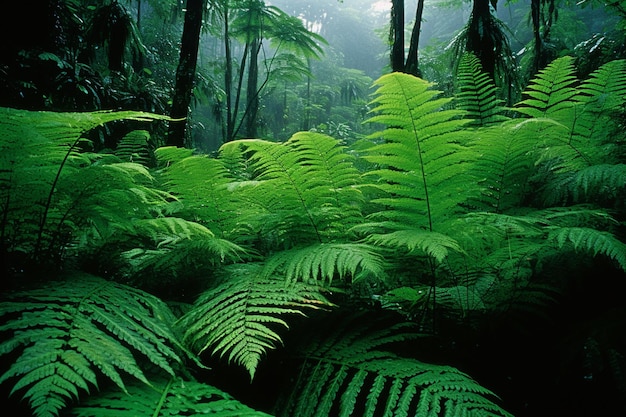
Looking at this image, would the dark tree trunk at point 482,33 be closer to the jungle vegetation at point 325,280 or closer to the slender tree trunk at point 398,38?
the slender tree trunk at point 398,38

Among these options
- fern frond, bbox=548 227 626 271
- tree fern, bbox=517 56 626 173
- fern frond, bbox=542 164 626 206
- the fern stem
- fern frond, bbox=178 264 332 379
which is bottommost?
the fern stem

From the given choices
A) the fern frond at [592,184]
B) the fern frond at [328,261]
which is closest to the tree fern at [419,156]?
the fern frond at [328,261]

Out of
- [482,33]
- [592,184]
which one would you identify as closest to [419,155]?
[592,184]

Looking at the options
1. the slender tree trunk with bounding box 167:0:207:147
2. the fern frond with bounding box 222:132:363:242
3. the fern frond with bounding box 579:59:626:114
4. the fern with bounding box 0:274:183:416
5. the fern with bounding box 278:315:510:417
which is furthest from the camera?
the slender tree trunk with bounding box 167:0:207:147

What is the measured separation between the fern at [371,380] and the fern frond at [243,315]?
0.43 ft

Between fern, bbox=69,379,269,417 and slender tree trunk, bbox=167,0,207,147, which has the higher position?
slender tree trunk, bbox=167,0,207,147

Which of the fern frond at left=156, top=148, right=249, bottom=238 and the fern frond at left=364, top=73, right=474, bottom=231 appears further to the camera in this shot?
the fern frond at left=156, top=148, right=249, bottom=238

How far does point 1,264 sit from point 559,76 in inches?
87.2

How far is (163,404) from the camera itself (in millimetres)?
654

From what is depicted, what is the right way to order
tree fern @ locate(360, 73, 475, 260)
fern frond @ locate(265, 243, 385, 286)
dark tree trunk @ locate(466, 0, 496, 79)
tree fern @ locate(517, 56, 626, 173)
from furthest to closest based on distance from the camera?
dark tree trunk @ locate(466, 0, 496, 79) → tree fern @ locate(517, 56, 626, 173) → tree fern @ locate(360, 73, 475, 260) → fern frond @ locate(265, 243, 385, 286)

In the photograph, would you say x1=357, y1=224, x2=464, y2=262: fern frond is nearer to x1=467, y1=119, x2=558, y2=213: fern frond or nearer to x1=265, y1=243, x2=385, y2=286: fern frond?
x1=265, y1=243, x2=385, y2=286: fern frond

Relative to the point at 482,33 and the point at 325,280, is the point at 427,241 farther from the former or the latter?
the point at 482,33

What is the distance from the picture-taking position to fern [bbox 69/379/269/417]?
612 mm

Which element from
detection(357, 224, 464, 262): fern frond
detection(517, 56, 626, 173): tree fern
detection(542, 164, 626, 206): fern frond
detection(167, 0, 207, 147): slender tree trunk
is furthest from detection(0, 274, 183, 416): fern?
detection(167, 0, 207, 147): slender tree trunk
